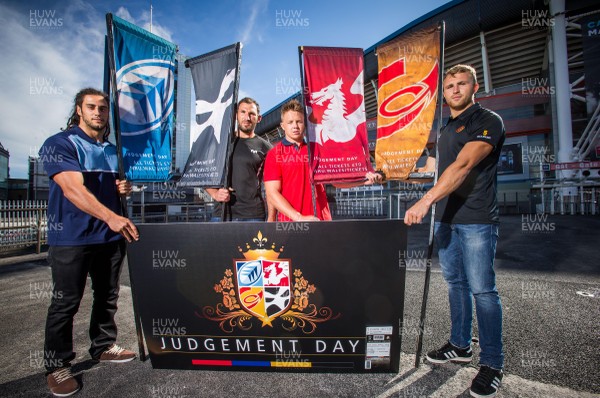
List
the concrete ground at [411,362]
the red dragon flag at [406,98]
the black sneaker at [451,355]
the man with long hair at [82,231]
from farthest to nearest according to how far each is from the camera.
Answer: the red dragon flag at [406,98], the black sneaker at [451,355], the man with long hair at [82,231], the concrete ground at [411,362]

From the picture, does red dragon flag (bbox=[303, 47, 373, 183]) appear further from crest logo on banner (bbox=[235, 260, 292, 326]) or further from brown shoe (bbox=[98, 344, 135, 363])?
brown shoe (bbox=[98, 344, 135, 363])

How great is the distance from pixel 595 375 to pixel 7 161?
182ft

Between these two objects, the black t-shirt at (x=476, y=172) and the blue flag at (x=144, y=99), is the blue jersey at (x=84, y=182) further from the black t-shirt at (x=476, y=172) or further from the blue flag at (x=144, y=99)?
the black t-shirt at (x=476, y=172)

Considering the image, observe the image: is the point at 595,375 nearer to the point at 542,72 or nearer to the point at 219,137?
the point at 219,137

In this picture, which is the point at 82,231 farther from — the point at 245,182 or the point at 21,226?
the point at 21,226

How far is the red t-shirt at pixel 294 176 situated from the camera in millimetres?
2824

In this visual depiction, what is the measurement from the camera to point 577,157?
1552cm

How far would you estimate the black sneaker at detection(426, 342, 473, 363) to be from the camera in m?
2.16

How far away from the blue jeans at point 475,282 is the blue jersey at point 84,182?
3.03 m

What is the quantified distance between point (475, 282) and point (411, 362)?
2.91 feet

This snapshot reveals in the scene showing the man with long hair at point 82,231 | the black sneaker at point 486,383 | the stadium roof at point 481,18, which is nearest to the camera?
the black sneaker at point 486,383

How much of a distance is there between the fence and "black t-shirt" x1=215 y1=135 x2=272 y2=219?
8399 mm

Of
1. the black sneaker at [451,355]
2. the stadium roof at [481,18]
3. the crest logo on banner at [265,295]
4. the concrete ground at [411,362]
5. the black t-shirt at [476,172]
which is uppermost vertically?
the stadium roof at [481,18]

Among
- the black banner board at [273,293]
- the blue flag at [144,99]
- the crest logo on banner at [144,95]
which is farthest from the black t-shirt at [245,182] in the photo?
the black banner board at [273,293]
